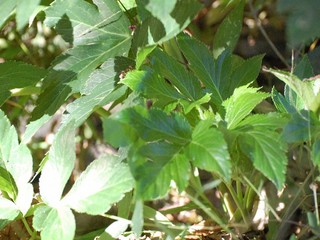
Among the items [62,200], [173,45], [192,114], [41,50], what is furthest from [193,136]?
[41,50]

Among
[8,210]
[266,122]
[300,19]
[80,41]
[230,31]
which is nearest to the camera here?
[300,19]

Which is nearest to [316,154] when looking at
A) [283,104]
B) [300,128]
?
[300,128]

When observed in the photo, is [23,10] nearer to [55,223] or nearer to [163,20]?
[163,20]

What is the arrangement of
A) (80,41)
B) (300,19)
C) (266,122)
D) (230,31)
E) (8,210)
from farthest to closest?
(230,31)
(80,41)
(8,210)
(266,122)
(300,19)

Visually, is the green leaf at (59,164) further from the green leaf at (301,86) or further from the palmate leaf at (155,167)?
the green leaf at (301,86)

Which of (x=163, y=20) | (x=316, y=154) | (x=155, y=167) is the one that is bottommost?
(x=316, y=154)

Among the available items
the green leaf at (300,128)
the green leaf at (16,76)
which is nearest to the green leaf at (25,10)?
the green leaf at (16,76)

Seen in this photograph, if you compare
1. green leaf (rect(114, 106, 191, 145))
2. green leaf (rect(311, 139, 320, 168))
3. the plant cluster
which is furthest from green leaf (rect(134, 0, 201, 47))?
green leaf (rect(311, 139, 320, 168))
